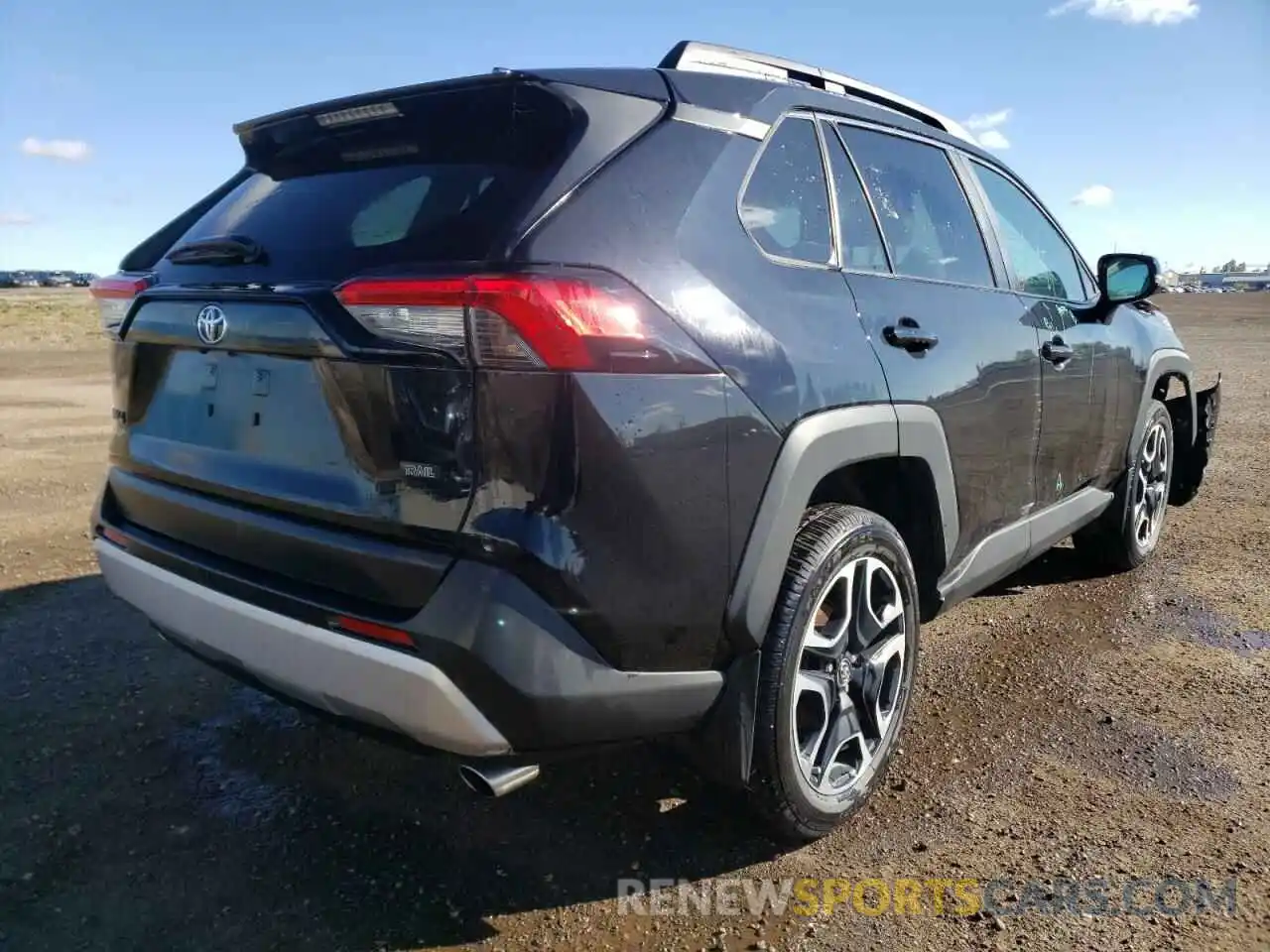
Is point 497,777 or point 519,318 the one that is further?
point 497,777

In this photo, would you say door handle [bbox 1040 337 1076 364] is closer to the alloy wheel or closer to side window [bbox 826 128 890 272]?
side window [bbox 826 128 890 272]

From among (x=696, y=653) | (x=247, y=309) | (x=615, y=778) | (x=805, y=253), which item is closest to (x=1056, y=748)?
(x=615, y=778)

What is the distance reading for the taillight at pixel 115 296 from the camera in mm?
2574

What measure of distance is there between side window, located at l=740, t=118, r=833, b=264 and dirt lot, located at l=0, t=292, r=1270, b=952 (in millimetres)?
1499

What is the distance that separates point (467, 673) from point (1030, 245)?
3.07m

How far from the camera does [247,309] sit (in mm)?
2141

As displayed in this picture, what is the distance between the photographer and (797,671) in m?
2.34

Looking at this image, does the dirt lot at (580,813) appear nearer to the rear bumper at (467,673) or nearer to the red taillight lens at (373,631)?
the rear bumper at (467,673)

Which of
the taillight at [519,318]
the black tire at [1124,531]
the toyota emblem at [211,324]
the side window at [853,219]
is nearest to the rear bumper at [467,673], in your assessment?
the taillight at [519,318]

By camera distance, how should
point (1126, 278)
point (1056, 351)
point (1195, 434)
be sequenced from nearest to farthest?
point (1056, 351) < point (1126, 278) < point (1195, 434)

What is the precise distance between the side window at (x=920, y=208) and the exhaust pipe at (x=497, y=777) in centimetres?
182

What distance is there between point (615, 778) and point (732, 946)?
31.3 inches

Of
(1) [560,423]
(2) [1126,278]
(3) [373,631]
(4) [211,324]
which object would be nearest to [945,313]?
(1) [560,423]

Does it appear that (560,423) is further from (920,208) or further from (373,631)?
(920,208)
